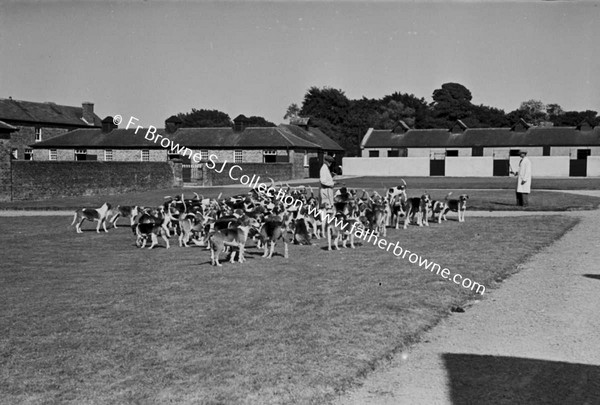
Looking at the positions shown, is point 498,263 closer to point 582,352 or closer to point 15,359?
point 582,352

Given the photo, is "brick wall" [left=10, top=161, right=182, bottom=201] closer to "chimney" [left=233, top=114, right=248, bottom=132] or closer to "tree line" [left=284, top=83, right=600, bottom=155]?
"chimney" [left=233, top=114, right=248, bottom=132]

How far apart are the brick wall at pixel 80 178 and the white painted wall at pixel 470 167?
108 ft

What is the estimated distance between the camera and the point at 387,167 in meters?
68.6

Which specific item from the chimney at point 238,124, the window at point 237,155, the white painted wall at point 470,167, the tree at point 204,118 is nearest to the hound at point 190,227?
the window at point 237,155

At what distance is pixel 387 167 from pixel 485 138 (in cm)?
1831

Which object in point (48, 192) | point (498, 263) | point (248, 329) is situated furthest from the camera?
point (48, 192)

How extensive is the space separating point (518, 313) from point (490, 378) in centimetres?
252

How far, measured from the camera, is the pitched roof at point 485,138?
76812mm

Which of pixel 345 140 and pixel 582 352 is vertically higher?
pixel 345 140

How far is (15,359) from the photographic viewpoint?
6465mm

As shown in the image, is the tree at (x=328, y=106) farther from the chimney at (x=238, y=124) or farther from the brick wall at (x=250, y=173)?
the brick wall at (x=250, y=173)

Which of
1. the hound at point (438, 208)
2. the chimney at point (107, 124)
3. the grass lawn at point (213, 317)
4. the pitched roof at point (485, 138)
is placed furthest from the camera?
the pitched roof at point (485, 138)

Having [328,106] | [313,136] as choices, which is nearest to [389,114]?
[328,106]

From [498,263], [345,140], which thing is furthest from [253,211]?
[345,140]
